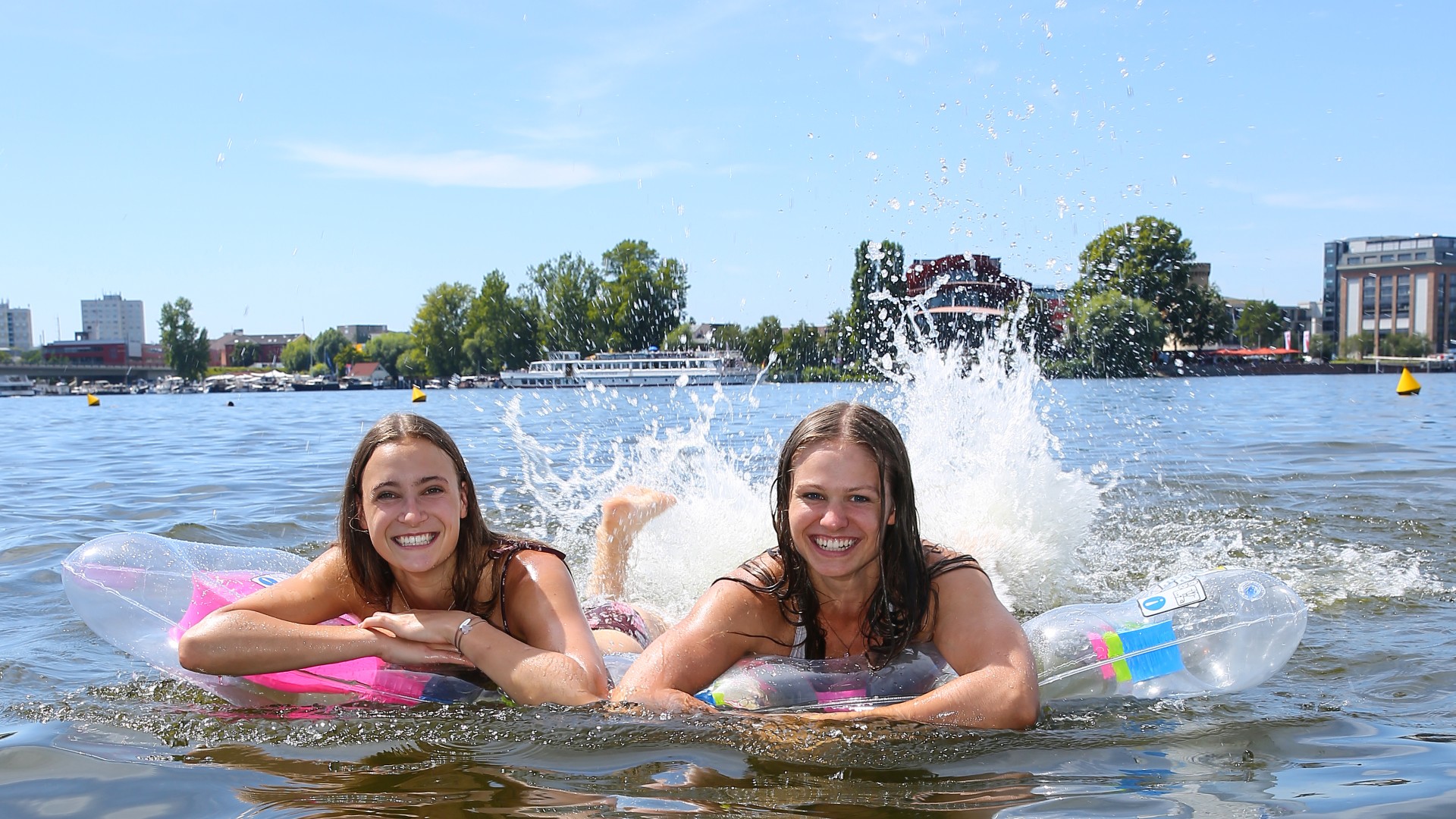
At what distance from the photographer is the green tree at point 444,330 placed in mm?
103375

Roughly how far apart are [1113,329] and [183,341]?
327 ft

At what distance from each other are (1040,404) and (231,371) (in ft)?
419

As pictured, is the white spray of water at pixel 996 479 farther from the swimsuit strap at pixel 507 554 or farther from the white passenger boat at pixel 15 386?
the white passenger boat at pixel 15 386

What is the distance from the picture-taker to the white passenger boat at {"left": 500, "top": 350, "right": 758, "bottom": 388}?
224 ft

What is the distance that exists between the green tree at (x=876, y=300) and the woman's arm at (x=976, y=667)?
8.71 meters

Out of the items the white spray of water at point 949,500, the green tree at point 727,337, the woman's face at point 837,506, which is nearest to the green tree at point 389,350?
the green tree at point 727,337

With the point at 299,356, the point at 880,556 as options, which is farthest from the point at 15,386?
the point at 880,556

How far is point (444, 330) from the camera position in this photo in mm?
104500

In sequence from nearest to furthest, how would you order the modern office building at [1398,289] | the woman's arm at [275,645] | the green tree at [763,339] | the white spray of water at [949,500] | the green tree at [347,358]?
the woman's arm at [275,645], the white spray of water at [949,500], the green tree at [763,339], the modern office building at [1398,289], the green tree at [347,358]

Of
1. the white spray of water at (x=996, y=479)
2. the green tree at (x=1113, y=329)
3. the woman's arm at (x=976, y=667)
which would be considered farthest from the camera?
the green tree at (x=1113, y=329)

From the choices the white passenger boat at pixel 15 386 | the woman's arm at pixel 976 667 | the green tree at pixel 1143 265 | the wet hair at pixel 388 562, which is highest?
the green tree at pixel 1143 265

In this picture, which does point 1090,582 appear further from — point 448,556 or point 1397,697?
point 448,556

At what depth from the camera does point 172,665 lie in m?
4.64

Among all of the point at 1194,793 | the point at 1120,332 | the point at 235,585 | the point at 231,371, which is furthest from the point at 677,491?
the point at 231,371
